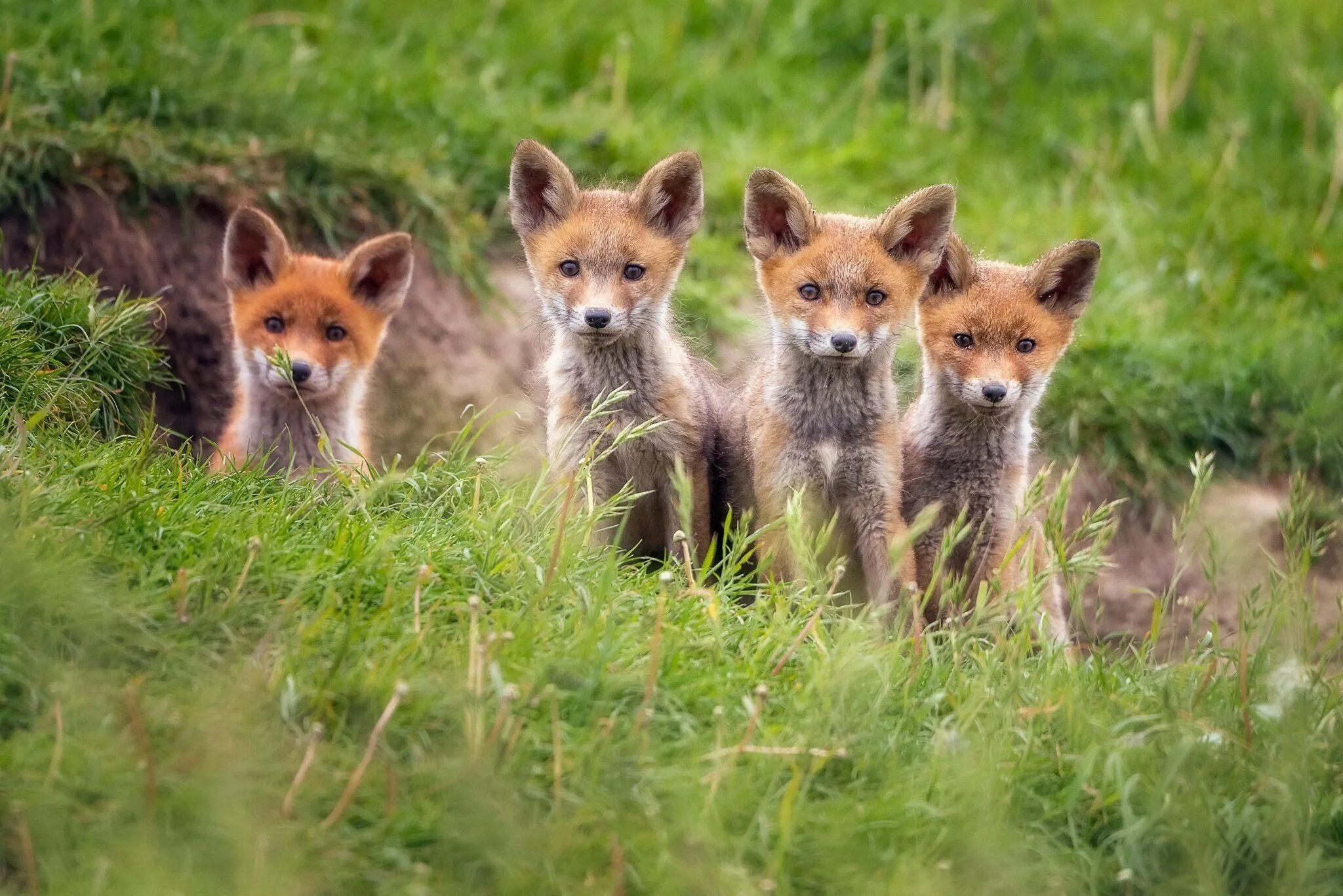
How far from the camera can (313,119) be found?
5891 mm

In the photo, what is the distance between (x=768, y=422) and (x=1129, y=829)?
179 cm

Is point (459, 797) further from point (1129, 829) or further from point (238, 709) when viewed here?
point (1129, 829)

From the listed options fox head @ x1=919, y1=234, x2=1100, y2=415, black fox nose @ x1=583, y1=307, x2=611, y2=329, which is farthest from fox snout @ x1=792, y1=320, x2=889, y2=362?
black fox nose @ x1=583, y1=307, x2=611, y2=329

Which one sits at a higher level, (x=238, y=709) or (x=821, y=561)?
(x=238, y=709)

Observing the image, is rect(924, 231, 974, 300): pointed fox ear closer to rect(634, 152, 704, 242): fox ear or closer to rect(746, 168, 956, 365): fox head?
rect(746, 168, 956, 365): fox head

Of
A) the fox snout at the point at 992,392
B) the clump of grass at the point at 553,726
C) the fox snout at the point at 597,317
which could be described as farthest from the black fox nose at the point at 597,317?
the fox snout at the point at 992,392

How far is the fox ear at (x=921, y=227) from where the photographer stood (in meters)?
4.07

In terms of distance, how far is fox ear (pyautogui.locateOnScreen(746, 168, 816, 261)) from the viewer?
13.5 feet

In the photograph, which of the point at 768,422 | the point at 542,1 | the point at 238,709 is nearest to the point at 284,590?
the point at 238,709

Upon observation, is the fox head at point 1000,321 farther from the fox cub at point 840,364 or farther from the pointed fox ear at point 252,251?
the pointed fox ear at point 252,251

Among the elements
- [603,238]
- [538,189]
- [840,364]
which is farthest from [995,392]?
[538,189]

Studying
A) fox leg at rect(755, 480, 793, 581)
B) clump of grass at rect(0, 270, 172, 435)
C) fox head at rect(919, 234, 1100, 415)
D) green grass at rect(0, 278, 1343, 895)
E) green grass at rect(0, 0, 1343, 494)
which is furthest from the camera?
green grass at rect(0, 0, 1343, 494)

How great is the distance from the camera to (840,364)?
410cm

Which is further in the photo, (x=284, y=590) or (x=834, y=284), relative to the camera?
(x=834, y=284)
